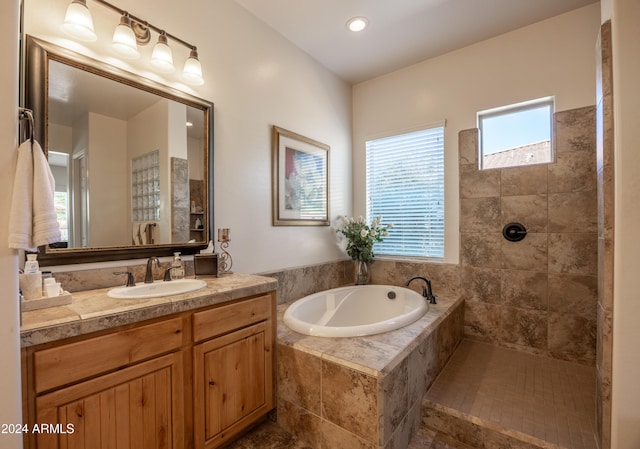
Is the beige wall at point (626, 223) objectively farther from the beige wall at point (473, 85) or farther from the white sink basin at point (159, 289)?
Answer: the white sink basin at point (159, 289)

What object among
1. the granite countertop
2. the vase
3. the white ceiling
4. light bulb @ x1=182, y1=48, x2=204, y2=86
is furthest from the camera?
the vase

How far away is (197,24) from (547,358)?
12.0ft

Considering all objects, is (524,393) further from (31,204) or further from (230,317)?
(31,204)

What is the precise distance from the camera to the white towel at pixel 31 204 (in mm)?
853

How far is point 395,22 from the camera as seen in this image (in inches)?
92.0

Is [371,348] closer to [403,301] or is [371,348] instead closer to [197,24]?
[403,301]

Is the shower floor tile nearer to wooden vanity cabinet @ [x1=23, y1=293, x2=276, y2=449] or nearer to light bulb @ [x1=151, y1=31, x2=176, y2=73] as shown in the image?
wooden vanity cabinet @ [x1=23, y1=293, x2=276, y2=449]

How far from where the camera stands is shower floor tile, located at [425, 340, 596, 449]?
1538 millimetres

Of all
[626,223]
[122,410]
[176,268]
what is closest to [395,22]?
[626,223]

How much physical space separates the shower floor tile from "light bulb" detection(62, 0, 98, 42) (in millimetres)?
2757

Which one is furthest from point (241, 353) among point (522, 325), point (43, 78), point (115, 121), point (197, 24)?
point (522, 325)

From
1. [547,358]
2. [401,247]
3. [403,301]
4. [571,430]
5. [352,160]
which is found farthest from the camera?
[352,160]

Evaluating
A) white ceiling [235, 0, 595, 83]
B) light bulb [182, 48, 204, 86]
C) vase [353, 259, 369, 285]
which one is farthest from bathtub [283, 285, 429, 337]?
white ceiling [235, 0, 595, 83]

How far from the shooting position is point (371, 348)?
159cm
